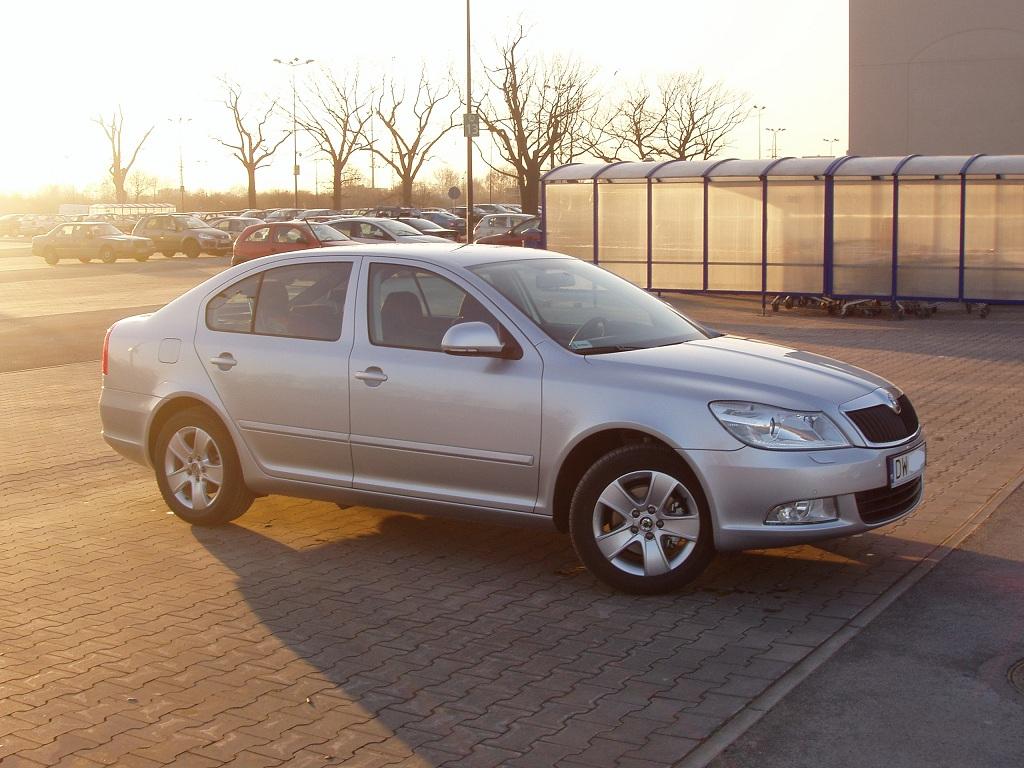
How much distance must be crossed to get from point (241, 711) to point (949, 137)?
43371mm

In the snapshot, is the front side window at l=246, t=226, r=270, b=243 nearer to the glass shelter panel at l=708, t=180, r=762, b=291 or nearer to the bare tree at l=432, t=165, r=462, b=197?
the glass shelter panel at l=708, t=180, r=762, b=291

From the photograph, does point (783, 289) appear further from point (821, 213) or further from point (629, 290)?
point (629, 290)

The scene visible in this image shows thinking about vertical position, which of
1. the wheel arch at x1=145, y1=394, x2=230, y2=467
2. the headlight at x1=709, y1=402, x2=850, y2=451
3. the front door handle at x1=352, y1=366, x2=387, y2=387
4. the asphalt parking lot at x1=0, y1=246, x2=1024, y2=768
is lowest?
the asphalt parking lot at x1=0, y1=246, x2=1024, y2=768

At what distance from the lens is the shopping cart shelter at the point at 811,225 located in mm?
20734

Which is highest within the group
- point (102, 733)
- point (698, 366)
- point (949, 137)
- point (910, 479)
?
point (949, 137)

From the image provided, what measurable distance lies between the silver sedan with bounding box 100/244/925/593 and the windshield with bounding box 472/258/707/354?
17 millimetres

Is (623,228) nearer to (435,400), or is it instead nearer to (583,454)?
(435,400)

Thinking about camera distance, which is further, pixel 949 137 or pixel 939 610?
pixel 949 137

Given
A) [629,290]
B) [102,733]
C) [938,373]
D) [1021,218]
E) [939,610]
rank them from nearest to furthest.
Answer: [102,733] → [939,610] → [629,290] → [938,373] → [1021,218]

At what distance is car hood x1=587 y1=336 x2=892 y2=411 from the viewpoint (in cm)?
583

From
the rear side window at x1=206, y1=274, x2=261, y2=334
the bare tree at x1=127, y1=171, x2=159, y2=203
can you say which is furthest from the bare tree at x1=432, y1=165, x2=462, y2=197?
the rear side window at x1=206, y1=274, x2=261, y2=334

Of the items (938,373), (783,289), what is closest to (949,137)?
(783,289)

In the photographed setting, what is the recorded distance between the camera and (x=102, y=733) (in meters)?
4.46

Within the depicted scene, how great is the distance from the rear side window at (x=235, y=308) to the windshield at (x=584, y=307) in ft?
4.61
